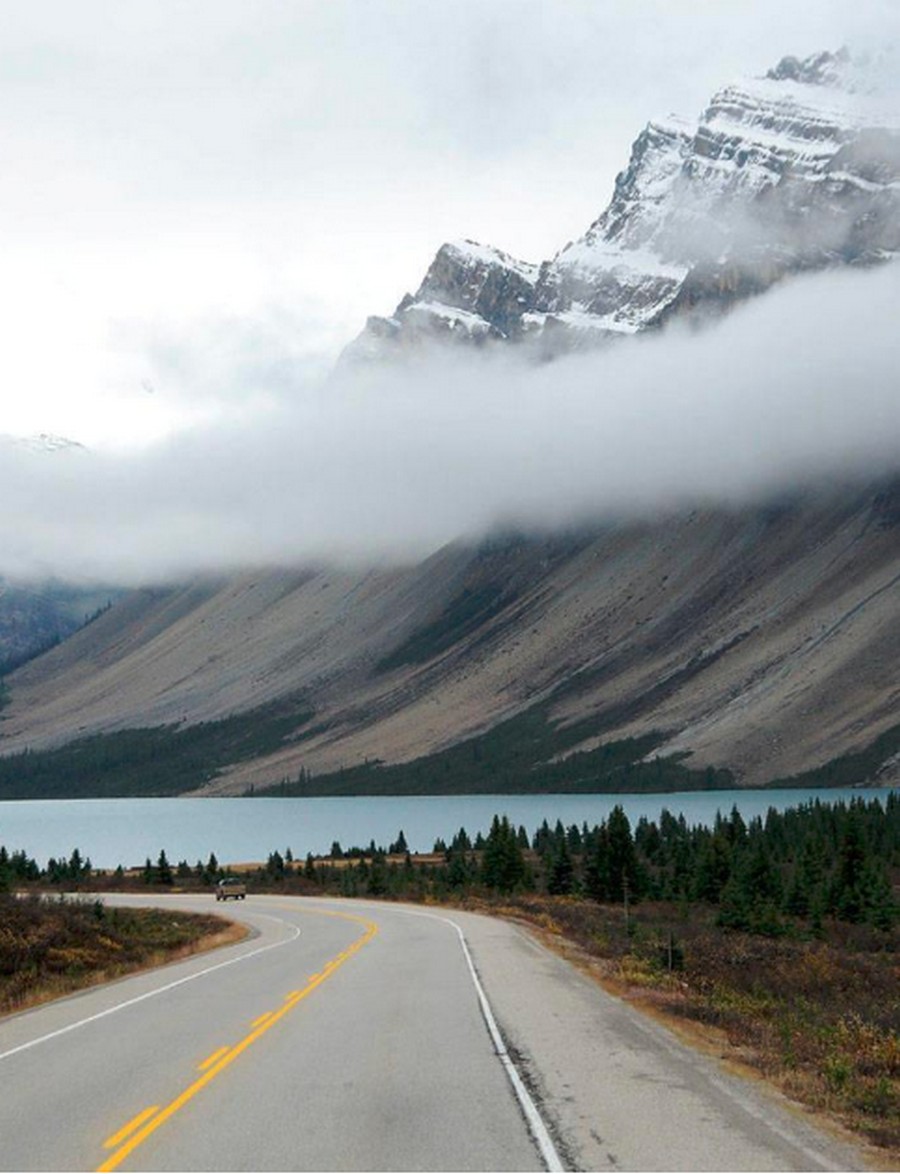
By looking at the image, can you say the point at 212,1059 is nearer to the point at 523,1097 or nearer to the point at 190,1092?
the point at 190,1092

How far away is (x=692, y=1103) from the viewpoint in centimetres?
1363

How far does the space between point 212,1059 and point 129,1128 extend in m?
4.32

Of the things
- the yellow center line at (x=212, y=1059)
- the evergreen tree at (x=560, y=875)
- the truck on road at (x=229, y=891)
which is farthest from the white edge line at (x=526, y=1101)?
the evergreen tree at (x=560, y=875)

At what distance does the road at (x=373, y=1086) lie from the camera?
11.3 m

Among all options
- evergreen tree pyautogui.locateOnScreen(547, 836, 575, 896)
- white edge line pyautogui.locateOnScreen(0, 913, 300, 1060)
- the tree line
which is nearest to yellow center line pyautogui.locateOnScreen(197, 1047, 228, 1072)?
white edge line pyautogui.locateOnScreen(0, 913, 300, 1060)

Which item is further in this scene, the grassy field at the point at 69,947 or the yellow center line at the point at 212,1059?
the grassy field at the point at 69,947

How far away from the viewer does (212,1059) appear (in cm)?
1645

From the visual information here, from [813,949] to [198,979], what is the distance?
36.1 m

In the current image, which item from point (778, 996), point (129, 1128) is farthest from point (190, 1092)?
point (778, 996)

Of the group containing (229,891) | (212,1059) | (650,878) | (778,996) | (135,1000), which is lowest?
(778,996)

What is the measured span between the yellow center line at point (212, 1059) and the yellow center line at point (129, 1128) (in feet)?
8.47

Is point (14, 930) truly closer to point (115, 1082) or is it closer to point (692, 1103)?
point (115, 1082)

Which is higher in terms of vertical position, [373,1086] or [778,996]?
[373,1086]

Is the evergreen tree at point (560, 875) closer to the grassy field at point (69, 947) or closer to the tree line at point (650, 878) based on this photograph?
the tree line at point (650, 878)
